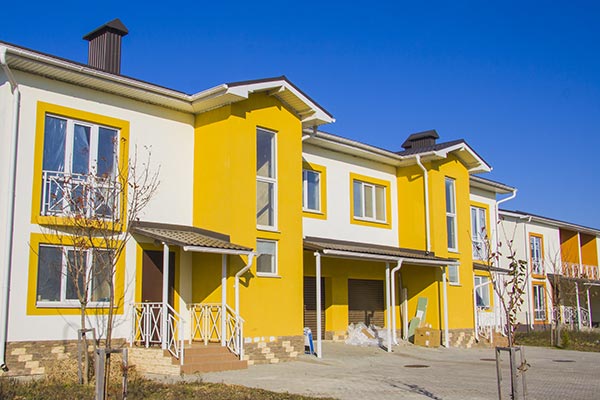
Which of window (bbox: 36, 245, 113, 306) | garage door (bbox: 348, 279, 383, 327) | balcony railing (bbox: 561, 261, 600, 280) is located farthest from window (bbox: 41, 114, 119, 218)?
balcony railing (bbox: 561, 261, 600, 280)

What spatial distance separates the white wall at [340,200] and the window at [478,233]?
4864mm

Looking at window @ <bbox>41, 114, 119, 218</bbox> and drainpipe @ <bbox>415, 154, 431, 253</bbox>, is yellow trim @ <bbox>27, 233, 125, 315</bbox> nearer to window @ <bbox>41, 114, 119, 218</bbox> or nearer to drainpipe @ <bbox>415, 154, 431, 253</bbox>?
window @ <bbox>41, 114, 119, 218</bbox>

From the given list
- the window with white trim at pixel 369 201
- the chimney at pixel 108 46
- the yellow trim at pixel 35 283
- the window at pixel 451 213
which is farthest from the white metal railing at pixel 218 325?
the window at pixel 451 213

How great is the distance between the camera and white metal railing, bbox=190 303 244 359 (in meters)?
14.8

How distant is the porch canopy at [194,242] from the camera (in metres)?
13.9

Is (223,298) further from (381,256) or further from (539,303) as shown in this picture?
(539,303)

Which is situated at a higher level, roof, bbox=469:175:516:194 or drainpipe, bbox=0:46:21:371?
roof, bbox=469:175:516:194

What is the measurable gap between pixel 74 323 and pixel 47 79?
16.6ft

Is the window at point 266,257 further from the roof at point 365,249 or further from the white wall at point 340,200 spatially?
the white wall at point 340,200

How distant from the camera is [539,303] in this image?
33.2 meters

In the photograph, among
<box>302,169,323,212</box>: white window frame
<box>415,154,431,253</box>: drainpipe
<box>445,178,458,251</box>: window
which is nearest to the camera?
<box>302,169,323,212</box>: white window frame

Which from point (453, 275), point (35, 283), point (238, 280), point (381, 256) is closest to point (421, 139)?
point (453, 275)

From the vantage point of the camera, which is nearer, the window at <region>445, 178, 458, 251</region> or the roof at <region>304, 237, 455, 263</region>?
the roof at <region>304, 237, 455, 263</region>

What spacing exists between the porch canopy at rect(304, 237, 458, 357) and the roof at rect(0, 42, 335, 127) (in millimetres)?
3416
